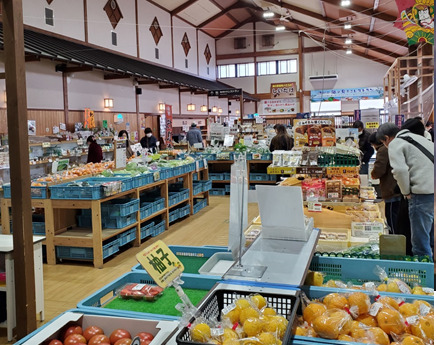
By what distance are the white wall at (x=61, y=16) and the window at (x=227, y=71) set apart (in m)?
13.7

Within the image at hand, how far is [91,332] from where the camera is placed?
1944mm

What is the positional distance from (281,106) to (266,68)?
2.62 m

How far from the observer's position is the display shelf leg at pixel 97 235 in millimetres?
5535

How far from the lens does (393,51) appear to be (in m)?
19.1

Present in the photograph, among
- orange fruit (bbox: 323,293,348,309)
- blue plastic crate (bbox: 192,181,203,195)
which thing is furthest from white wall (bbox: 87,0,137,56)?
orange fruit (bbox: 323,293,348,309)

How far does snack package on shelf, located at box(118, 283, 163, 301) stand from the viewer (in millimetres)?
2445

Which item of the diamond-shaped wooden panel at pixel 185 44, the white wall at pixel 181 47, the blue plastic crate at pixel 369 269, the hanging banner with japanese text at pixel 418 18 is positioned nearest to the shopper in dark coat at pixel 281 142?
the hanging banner with japanese text at pixel 418 18

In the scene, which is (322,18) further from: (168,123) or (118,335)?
(118,335)

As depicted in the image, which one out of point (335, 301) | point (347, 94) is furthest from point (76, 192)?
point (347, 94)

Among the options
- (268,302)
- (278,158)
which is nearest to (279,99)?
(278,158)

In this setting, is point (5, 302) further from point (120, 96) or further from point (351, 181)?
point (120, 96)

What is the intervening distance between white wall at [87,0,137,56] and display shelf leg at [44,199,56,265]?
29.7 ft

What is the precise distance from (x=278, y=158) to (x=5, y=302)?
440cm

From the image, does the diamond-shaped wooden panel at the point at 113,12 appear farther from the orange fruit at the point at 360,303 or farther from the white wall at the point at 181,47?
the orange fruit at the point at 360,303
